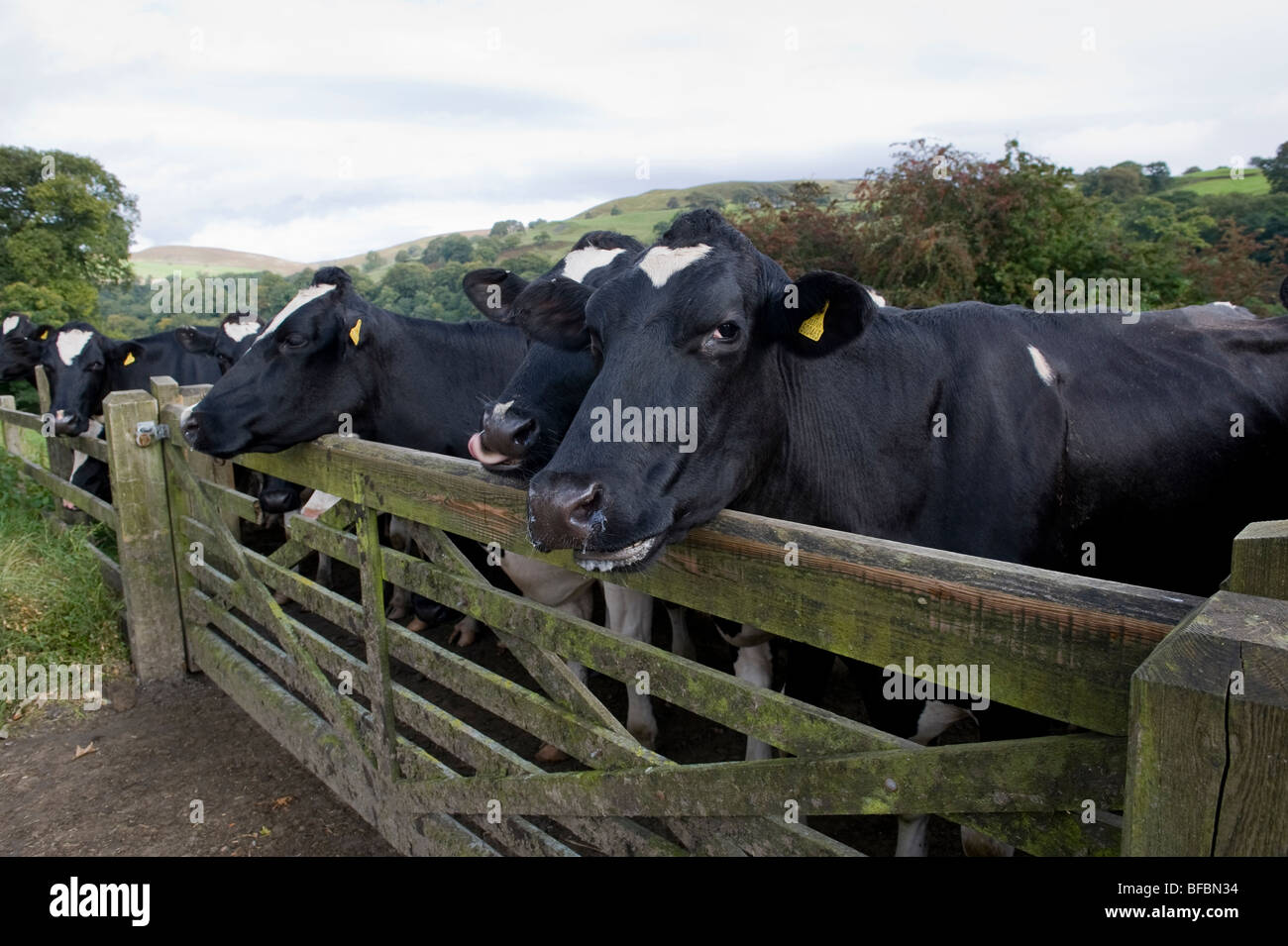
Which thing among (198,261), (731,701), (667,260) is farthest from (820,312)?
(198,261)

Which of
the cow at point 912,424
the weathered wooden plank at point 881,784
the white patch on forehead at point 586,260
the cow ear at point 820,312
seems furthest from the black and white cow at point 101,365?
the weathered wooden plank at point 881,784

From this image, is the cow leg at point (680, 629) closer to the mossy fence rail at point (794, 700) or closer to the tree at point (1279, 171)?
the mossy fence rail at point (794, 700)

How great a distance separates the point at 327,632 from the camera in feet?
20.6

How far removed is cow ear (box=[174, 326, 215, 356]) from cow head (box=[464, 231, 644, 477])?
5.42m

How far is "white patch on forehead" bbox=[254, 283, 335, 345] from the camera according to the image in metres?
4.69

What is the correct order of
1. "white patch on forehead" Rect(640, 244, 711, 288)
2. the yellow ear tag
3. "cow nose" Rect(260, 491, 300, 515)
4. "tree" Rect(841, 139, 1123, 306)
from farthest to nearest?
"tree" Rect(841, 139, 1123, 306), "cow nose" Rect(260, 491, 300, 515), the yellow ear tag, "white patch on forehead" Rect(640, 244, 711, 288)

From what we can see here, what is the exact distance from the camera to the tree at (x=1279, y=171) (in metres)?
30.5

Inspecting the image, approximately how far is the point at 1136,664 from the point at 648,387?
140 centimetres

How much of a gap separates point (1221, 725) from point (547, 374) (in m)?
2.93

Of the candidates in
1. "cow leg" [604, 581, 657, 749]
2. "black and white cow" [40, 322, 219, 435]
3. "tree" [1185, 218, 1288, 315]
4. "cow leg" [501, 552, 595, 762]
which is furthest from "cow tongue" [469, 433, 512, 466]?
"tree" [1185, 218, 1288, 315]

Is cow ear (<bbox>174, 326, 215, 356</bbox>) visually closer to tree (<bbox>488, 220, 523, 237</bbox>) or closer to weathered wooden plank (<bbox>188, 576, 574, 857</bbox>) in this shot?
weathered wooden plank (<bbox>188, 576, 574, 857</bbox>)

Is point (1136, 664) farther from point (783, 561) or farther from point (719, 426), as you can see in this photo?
point (719, 426)

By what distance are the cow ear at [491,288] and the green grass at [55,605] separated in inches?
131
